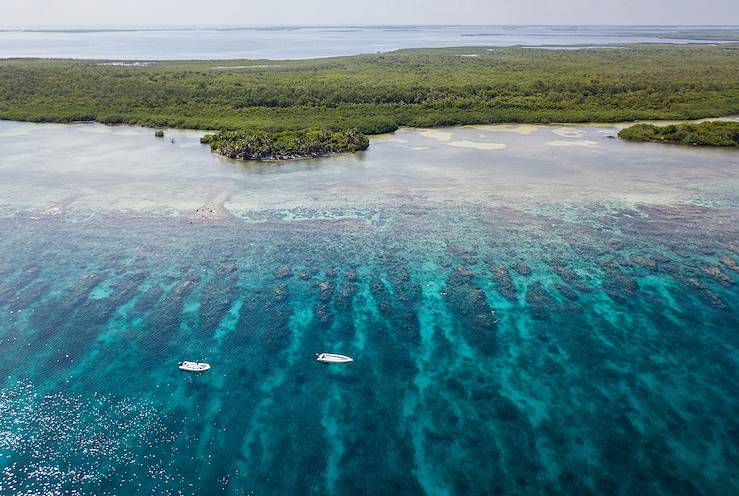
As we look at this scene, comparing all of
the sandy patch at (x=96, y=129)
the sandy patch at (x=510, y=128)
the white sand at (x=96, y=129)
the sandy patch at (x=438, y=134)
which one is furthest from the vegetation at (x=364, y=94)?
the sandy patch at (x=96, y=129)

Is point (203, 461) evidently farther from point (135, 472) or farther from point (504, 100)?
point (504, 100)

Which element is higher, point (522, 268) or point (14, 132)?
point (14, 132)

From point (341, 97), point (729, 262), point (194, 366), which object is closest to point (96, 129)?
point (341, 97)

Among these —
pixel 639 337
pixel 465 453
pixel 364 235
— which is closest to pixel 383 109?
pixel 364 235

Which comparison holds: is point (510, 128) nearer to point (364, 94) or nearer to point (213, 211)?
point (364, 94)

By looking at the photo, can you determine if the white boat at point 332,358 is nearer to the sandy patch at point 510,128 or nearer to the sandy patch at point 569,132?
the sandy patch at point 510,128
